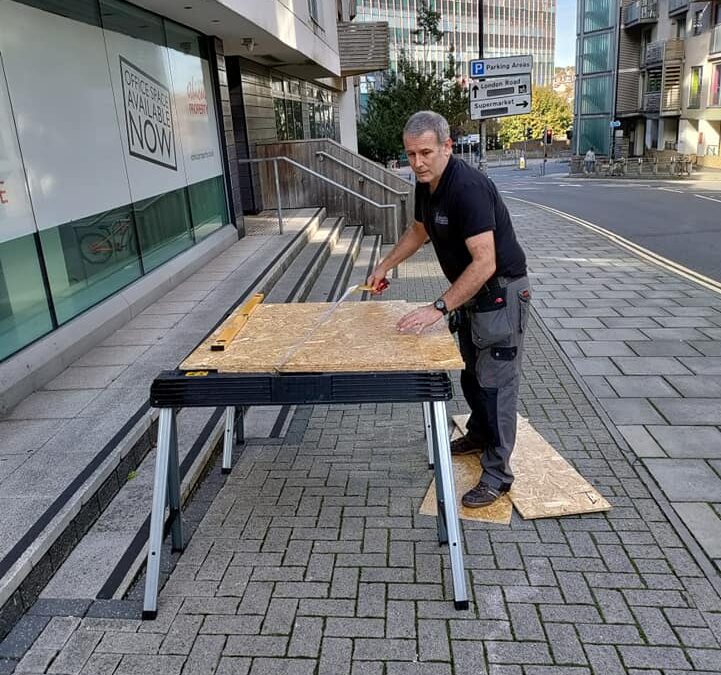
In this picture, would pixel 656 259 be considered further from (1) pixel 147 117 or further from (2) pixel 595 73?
(2) pixel 595 73

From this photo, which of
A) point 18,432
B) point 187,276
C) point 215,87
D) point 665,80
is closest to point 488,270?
point 18,432

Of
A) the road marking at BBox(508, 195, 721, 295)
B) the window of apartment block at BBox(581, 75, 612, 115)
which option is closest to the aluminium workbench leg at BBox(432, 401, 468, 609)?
the road marking at BBox(508, 195, 721, 295)

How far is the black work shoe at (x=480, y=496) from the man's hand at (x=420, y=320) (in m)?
1.10

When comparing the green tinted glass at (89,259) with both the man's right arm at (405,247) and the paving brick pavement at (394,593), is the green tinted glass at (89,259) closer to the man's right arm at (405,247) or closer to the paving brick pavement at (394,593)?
the paving brick pavement at (394,593)

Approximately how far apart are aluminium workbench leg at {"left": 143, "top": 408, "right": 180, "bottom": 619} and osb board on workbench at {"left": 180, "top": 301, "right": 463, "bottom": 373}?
11.1 inches

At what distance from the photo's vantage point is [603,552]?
3254mm

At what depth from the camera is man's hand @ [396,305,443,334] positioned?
3094 millimetres

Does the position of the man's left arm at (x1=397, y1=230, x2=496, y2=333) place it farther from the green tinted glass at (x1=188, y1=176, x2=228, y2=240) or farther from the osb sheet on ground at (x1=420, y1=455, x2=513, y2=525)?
the green tinted glass at (x1=188, y1=176, x2=228, y2=240)

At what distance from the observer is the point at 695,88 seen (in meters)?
39.0

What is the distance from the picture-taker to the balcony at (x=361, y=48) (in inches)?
763

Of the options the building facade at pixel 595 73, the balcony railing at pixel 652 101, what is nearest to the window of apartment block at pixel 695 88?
the balcony railing at pixel 652 101

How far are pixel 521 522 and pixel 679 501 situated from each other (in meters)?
0.95

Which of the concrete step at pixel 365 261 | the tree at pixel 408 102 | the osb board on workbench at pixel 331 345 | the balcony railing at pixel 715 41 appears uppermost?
the balcony railing at pixel 715 41

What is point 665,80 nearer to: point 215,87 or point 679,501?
point 215,87
